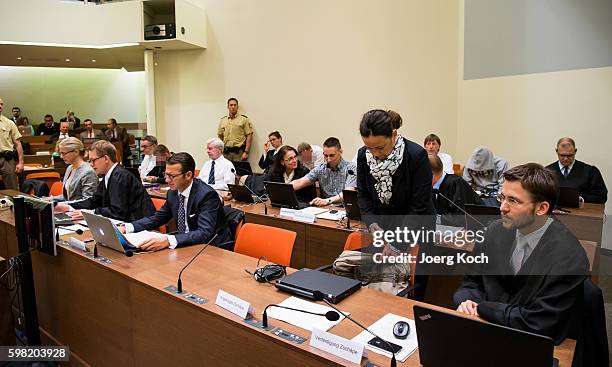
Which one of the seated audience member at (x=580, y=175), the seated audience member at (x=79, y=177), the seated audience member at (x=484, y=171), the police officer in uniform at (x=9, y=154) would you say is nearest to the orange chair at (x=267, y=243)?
the seated audience member at (x=79, y=177)

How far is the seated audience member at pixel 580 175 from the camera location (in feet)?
15.3

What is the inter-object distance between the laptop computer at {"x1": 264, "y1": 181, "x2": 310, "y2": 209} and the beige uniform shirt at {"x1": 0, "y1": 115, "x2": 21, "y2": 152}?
5037 millimetres

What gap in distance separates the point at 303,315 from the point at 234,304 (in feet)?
0.85

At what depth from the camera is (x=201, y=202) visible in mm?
2721

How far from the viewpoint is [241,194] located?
428 cm

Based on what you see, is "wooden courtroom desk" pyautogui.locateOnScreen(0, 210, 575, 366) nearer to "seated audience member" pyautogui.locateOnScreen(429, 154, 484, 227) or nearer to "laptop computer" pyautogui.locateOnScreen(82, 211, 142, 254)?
"laptop computer" pyautogui.locateOnScreen(82, 211, 142, 254)

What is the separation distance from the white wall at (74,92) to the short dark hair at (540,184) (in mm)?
12743

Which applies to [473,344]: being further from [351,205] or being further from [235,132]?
[235,132]

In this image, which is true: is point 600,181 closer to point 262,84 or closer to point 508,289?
point 508,289

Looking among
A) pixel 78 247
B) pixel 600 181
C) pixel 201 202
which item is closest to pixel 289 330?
pixel 201 202

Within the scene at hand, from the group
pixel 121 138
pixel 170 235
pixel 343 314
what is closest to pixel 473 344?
pixel 343 314

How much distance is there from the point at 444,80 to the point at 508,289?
5.12 meters

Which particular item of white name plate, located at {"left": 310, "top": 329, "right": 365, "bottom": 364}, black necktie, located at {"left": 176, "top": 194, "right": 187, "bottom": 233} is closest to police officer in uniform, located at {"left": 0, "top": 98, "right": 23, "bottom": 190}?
black necktie, located at {"left": 176, "top": 194, "right": 187, "bottom": 233}

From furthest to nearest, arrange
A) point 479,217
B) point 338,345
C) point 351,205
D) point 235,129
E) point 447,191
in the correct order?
point 235,129 < point 447,191 < point 351,205 < point 479,217 < point 338,345
